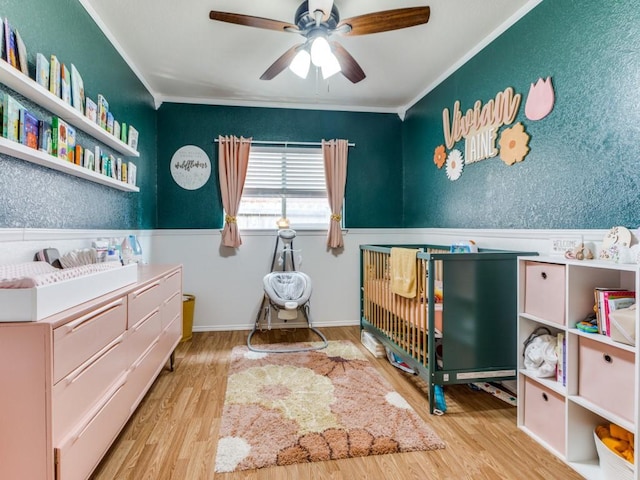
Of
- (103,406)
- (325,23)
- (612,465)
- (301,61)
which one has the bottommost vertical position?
(612,465)

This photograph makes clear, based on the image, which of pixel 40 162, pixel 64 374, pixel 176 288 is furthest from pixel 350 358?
pixel 40 162

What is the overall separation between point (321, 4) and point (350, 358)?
247 centimetres

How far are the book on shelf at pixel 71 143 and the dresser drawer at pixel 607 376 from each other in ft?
8.82

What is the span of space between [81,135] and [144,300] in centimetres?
109

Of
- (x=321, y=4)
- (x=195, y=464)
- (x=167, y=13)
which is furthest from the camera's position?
(x=167, y=13)

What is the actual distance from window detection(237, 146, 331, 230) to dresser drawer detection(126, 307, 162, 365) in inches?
69.8

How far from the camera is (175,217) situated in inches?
142

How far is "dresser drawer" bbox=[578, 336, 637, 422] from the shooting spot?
1.33 metres

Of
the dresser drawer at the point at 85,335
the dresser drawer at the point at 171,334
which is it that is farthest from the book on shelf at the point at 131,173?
the dresser drawer at the point at 85,335

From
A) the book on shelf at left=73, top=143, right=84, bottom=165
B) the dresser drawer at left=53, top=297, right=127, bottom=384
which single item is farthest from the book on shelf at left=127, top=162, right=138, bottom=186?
the dresser drawer at left=53, top=297, right=127, bottom=384

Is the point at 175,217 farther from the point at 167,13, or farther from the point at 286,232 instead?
the point at 167,13

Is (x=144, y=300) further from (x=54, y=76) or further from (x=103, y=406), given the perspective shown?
(x=54, y=76)

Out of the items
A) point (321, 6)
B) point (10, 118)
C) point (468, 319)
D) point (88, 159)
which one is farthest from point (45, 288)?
point (468, 319)

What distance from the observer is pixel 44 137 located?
62.6 inches
